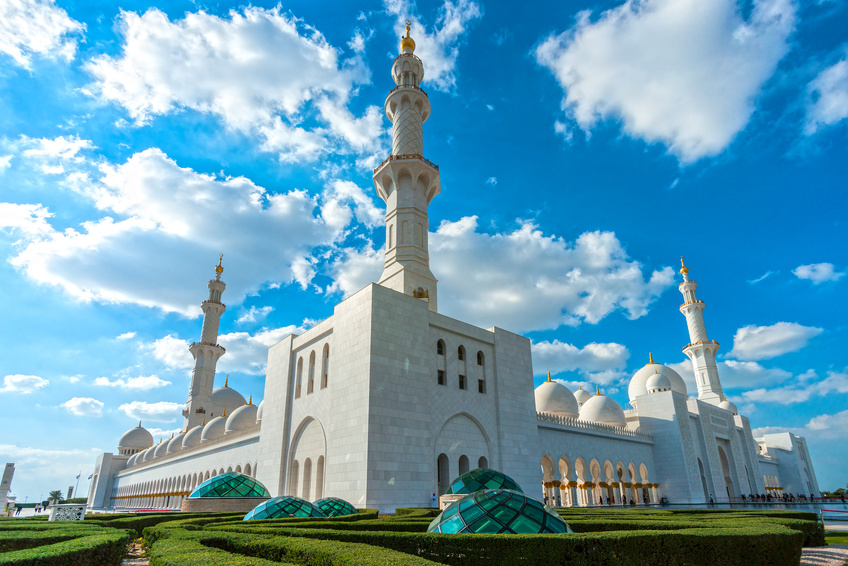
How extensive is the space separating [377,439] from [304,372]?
21.9ft

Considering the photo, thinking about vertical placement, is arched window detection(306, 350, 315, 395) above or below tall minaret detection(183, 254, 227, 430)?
below

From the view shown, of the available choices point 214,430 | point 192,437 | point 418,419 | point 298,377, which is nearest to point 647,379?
point 418,419

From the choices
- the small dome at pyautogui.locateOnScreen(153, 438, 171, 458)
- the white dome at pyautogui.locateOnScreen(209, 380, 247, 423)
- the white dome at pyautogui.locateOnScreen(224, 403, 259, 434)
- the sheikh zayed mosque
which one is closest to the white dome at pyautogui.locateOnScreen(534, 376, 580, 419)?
the sheikh zayed mosque

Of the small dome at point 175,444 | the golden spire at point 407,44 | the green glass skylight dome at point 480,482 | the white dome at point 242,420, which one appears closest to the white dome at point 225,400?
the small dome at point 175,444

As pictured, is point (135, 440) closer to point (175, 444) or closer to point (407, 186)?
point (175, 444)

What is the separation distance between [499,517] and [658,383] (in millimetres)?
35941

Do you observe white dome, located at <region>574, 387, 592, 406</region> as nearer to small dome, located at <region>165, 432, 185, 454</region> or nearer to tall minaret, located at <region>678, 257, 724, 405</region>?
tall minaret, located at <region>678, 257, 724, 405</region>

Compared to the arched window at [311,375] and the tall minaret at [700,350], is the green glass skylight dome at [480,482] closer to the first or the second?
the arched window at [311,375]

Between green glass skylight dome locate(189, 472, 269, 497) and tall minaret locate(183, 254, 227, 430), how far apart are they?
27.4 m

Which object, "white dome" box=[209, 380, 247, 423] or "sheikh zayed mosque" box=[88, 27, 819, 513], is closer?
"sheikh zayed mosque" box=[88, 27, 819, 513]

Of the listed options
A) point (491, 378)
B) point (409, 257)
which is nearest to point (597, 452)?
point (491, 378)

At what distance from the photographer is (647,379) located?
4081 cm

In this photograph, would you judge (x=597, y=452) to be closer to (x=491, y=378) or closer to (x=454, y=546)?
(x=491, y=378)

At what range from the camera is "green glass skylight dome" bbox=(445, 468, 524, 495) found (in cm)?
1443
